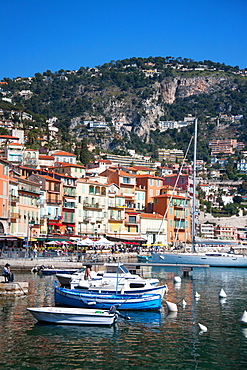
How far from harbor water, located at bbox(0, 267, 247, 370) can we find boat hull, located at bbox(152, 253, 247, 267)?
1400 inches

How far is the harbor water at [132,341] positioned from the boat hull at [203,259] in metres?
35.6

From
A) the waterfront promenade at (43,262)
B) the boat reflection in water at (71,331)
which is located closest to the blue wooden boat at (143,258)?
the waterfront promenade at (43,262)

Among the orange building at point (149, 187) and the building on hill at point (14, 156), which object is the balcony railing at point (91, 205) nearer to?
the building on hill at point (14, 156)

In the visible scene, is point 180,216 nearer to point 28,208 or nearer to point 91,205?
point 91,205

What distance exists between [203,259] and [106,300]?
41.0 metres

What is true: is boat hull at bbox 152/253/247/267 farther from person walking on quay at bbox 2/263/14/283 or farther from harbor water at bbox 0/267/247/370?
person walking on quay at bbox 2/263/14/283

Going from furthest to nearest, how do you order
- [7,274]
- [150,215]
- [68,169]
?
[150,215]
[68,169]
[7,274]

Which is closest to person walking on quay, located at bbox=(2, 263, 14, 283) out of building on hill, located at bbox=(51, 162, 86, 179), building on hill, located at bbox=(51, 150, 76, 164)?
building on hill, located at bbox=(51, 162, 86, 179)

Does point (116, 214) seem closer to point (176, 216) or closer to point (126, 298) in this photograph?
point (176, 216)

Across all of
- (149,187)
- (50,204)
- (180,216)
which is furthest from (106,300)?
(149,187)

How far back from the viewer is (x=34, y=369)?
18.2 m

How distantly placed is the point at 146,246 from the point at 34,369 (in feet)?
238

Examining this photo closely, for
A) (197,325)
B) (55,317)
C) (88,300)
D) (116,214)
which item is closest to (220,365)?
(197,325)

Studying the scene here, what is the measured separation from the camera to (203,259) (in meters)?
67.4
